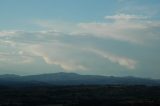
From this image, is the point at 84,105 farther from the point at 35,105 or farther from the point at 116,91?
the point at 116,91

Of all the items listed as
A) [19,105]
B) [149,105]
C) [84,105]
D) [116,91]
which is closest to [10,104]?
[19,105]

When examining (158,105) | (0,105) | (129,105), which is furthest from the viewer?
(0,105)

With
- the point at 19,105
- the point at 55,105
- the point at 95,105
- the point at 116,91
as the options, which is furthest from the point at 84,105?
the point at 116,91

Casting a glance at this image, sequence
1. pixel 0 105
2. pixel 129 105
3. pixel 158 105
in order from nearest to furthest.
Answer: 1. pixel 158 105
2. pixel 129 105
3. pixel 0 105

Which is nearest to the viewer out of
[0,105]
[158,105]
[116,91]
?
[158,105]

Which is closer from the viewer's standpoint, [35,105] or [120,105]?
[120,105]

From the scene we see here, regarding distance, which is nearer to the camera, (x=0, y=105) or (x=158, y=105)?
(x=158, y=105)

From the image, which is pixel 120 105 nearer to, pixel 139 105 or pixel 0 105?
pixel 139 105

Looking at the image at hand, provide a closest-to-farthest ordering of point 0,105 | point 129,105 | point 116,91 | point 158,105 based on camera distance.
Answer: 1. point 158,105
2. point 129,105
3. point 0,105
4. point 116,91

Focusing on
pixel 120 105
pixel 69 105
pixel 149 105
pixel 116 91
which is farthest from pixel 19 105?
pixel 116 91
